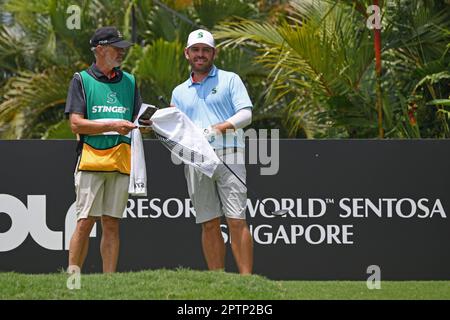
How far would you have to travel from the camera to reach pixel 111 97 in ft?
27.6

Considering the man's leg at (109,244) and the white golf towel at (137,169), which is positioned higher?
the white golf towel at (137,169)

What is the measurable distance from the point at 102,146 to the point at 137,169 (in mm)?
330

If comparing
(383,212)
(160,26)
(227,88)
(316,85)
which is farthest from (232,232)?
(160,26)

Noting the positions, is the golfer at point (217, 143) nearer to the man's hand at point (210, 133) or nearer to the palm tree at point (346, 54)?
the man's hand at point (210, 133)

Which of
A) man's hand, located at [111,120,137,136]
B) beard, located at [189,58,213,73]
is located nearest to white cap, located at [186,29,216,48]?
beard, located at [189,58,213,73]

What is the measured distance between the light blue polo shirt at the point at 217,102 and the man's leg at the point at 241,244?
64 cm

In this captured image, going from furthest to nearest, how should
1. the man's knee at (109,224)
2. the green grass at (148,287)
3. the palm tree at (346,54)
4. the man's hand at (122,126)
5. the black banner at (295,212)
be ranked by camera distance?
the palm tree at (346,54), the black banner at (295,212), the man's knee at (109,224), the man's hand at (122,126), the green grass at (148,287)

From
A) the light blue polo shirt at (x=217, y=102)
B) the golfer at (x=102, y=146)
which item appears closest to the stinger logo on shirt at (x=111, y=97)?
the golfer at (x=102, y=146)

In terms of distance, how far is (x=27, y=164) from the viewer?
9.95 meters

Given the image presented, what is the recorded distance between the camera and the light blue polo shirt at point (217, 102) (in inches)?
336

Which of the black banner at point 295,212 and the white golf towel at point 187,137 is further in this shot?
the black banner at point 295,212

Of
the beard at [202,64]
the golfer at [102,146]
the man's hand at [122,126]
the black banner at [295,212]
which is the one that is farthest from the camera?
the black banner at [295,212]

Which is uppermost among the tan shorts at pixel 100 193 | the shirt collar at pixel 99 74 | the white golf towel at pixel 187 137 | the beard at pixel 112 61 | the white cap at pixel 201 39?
the white cap at pixel 201 39
